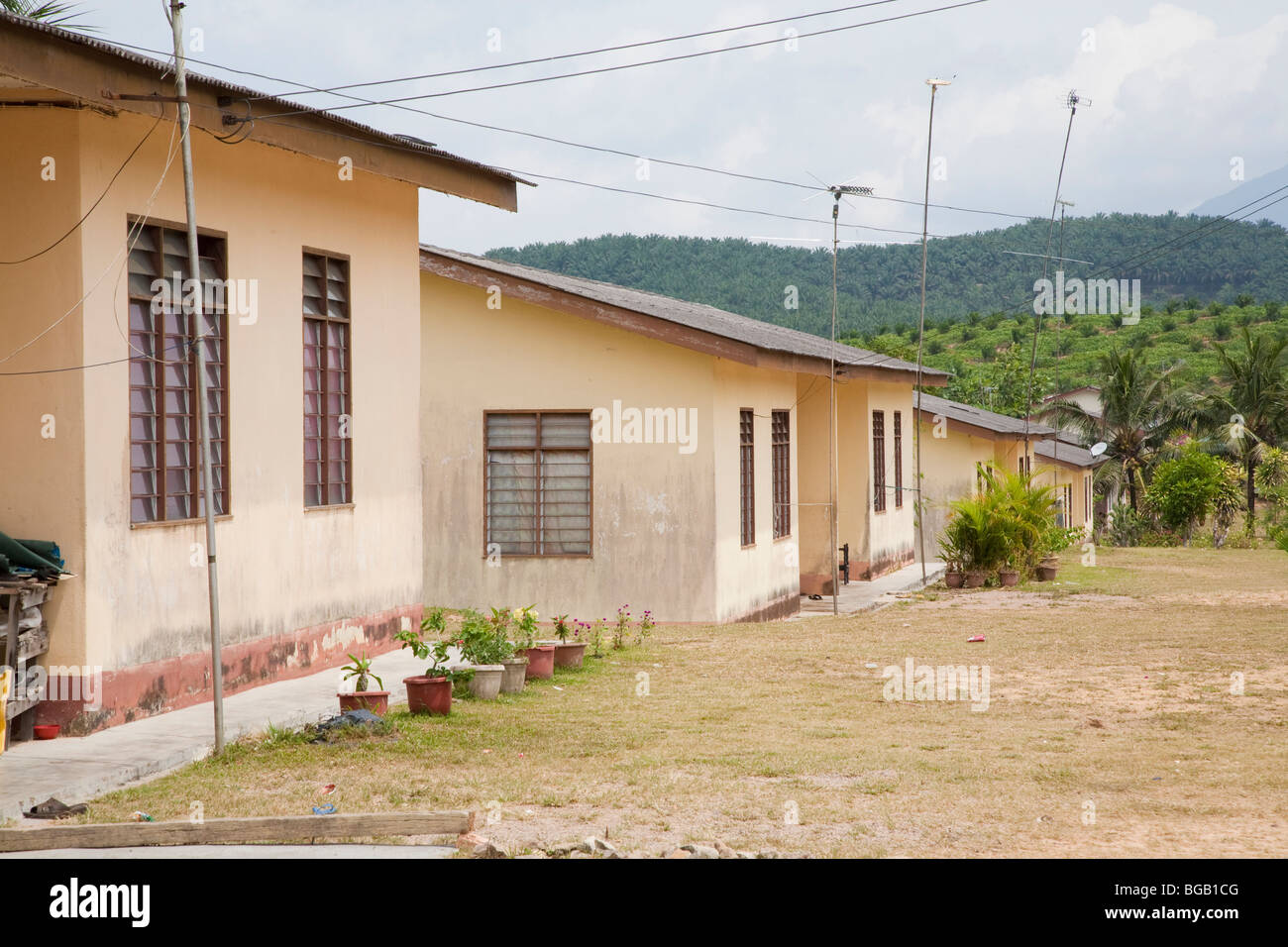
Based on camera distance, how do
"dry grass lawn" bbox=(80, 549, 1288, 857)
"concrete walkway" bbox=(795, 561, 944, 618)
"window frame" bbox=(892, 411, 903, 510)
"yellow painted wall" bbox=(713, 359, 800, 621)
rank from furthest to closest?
"window frame" bbox=(892, 411, 903, 510), "concrete walkway" bbox=(795, 561, 944, 618), "yellow painted wall" bbox=(713, 359, 800, 621), "dry grass lawn" bbox=(80, 549, 1288, 857)

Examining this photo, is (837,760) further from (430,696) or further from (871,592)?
(871,592)

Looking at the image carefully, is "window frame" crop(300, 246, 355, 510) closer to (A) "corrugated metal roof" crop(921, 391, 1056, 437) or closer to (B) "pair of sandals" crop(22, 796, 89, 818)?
(B) "pair of sandals" crop(22, 796, 89, 818)

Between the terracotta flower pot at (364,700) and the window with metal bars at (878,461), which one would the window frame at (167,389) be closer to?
the terracotta flower pot at (364,700)

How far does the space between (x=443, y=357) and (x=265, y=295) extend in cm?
573

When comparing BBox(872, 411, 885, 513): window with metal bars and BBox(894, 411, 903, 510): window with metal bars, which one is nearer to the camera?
BBox(872, 411, 885, 513): window with metal bars

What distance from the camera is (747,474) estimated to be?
1720 centimetres

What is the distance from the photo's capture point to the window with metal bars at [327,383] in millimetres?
11188

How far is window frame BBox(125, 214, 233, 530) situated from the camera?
29.2 ft

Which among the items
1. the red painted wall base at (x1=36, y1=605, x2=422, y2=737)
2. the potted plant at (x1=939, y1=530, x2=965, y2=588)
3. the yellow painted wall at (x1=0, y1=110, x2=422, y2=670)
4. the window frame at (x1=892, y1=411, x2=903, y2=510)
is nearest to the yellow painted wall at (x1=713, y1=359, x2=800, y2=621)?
the potted plant at (x1=939, y1=530, x2=965, y2=588)

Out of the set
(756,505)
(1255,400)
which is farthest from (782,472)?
(1255,400)

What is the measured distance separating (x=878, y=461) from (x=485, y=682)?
15673 millimetres

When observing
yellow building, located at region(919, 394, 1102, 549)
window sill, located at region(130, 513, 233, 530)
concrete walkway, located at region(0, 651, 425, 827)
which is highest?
yellow building, located at region(919, 394, 1102, 549)

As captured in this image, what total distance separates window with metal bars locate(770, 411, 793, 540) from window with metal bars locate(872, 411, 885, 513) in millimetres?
5001
